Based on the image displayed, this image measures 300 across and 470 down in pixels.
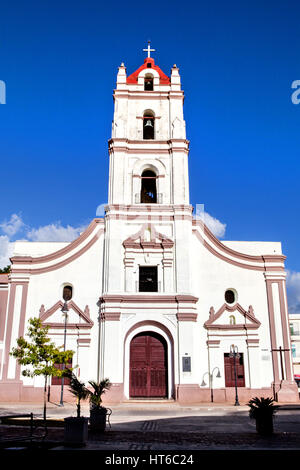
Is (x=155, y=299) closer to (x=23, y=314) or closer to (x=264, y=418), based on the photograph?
(x=23, y=314)

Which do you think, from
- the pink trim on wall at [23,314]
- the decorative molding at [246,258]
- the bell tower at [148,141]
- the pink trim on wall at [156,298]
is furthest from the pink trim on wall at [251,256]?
the pink trim on wall at [23,314]

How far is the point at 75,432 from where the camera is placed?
10.4 meters

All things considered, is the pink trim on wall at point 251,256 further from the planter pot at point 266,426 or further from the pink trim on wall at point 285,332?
the planter pot at point 266,426

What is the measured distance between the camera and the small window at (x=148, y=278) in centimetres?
2755

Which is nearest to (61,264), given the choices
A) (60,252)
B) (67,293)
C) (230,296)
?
(60,252)

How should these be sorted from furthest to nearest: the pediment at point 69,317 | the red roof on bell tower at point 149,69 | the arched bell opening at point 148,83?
the arched bell opening at point 148,83, the red roof on bell tower at point 149,69, the pediment at point 69,317

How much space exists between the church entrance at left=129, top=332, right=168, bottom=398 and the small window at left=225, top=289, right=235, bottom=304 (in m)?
5.06

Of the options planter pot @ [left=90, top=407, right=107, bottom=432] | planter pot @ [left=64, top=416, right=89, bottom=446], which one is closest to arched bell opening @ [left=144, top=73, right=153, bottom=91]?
planter pot @ [left=90, top=407, right=107, bottom=432]

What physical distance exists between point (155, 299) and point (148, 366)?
398 cm

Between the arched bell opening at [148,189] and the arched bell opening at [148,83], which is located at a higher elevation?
the arched bell opening at [148,83]

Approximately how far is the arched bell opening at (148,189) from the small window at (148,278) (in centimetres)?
543

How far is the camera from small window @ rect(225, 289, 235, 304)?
27641 millimetres
